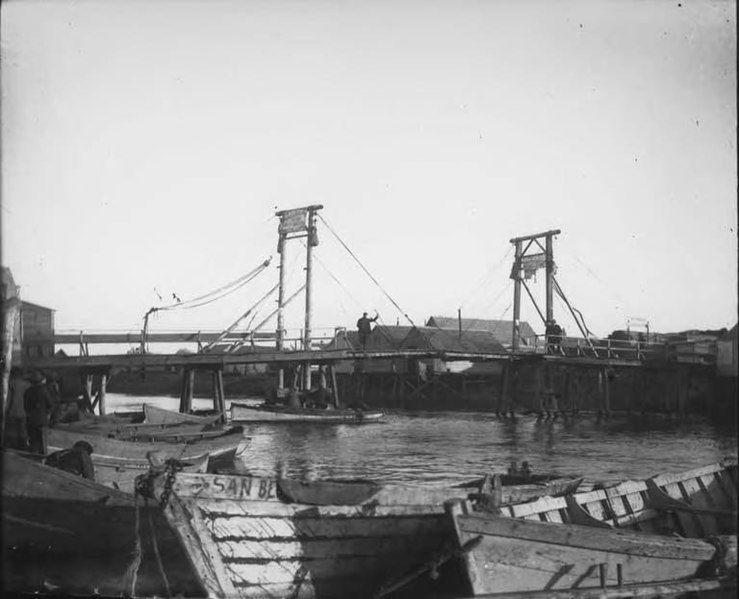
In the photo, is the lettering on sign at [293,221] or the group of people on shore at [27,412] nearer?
the group of people on shore at [27,412]

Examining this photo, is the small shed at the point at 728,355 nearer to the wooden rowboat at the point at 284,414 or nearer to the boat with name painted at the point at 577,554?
the wooden rowboat at the point at 284,414

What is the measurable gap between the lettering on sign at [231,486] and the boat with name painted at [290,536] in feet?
0.04

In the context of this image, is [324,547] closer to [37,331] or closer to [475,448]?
[475,448]

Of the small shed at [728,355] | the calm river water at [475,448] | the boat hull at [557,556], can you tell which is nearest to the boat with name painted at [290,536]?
the boat hull at [557,556]

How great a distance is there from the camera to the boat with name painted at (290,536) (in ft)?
24.1

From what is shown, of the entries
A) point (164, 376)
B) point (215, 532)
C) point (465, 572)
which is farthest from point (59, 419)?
point (164, 376)

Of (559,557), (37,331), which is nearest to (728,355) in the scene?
(37,331)

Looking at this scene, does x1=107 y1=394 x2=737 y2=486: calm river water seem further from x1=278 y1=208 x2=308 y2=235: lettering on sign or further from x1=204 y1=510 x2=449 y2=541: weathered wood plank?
x1=278 y1=208 x2=308 y2=235: lettering on sign

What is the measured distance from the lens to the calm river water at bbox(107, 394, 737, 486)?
1930 centimetres

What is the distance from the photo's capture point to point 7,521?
8.05m

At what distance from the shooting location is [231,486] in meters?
8.13

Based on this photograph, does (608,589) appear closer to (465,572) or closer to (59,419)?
(465,572)

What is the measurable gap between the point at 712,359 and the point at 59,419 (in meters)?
35.4

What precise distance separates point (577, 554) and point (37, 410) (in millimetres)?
10216
